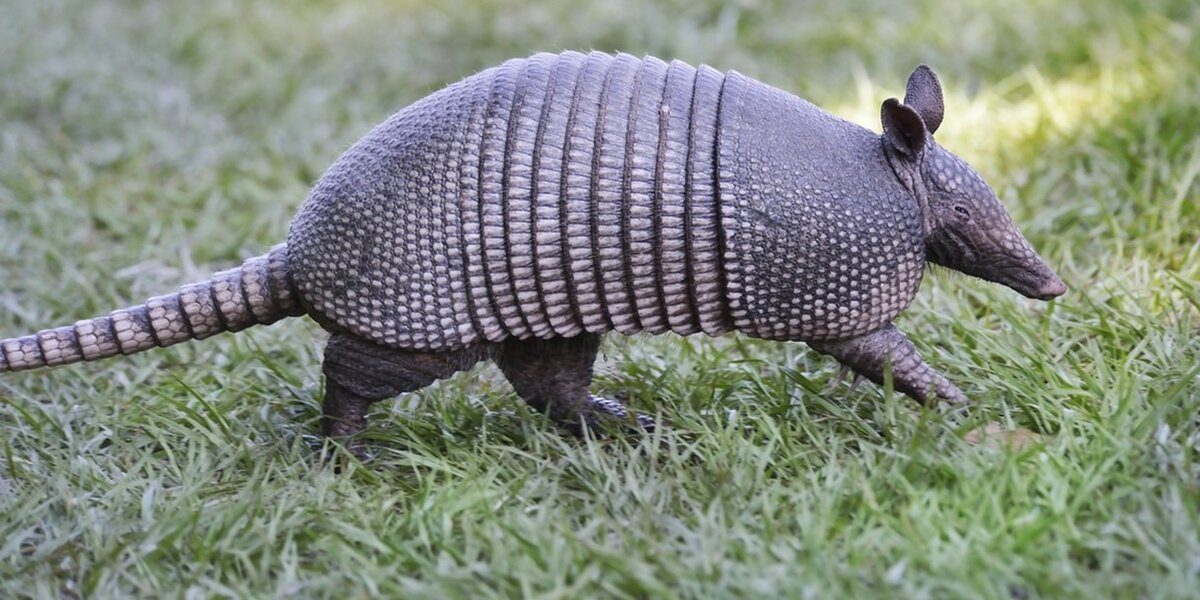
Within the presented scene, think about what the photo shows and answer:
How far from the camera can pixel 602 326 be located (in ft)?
13.6

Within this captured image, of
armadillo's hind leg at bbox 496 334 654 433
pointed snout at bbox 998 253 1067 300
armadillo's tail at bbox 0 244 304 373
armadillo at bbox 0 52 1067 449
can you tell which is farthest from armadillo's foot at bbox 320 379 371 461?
pointed snout at bbox 998 253 1067 300

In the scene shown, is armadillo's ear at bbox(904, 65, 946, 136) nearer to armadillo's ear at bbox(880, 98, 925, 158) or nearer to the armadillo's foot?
armadillo's ear at bbox(880, 98, 925, 158)

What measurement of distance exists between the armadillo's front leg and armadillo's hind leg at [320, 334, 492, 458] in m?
1.24

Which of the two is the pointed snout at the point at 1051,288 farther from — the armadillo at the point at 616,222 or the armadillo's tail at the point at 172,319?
the armadillo's tail at the point at 172,319

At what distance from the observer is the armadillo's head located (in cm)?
412

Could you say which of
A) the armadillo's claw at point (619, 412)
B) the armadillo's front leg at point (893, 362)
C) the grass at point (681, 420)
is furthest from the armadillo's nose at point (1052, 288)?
the armadillo's claw at point (619, 412)

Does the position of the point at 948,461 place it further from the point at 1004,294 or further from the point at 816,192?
the point at 1004,294

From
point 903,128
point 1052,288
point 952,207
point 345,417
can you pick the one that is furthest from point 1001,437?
point 345,417

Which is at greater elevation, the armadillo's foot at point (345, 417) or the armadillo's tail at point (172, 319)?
the armadillo's tail at point (172, 319)

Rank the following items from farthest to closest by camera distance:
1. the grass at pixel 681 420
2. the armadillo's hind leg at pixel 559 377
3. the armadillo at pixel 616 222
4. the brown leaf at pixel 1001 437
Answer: the armadillo's hind leg at pixel 559 377
the brown leaf at pixel 1001 437
the armadillo at pixel 616 222
the grass at pixel 681 420

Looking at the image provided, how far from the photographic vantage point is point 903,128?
4059 mm

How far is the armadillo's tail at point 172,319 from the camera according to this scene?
4273 millimetres

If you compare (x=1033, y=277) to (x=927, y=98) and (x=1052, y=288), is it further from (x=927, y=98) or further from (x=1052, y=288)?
(x=927, y=98)

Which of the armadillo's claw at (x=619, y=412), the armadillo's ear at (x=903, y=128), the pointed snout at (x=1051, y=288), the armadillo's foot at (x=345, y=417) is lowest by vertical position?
the armadillo's foot at (x=345, y=417)
